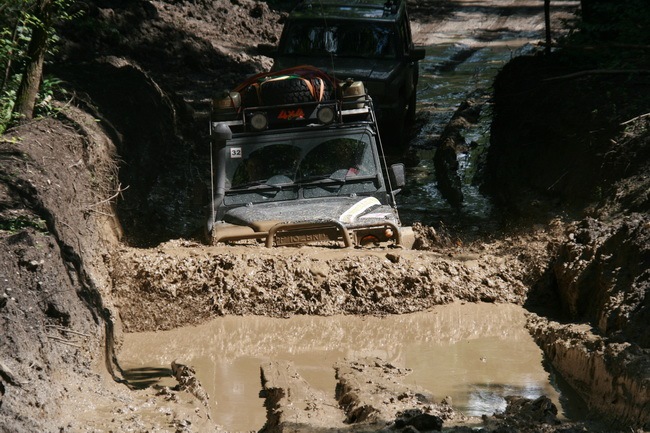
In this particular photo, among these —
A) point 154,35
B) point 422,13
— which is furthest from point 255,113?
point 422,13

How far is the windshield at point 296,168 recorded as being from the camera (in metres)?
9.91

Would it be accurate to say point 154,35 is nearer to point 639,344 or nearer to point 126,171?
point 126,171

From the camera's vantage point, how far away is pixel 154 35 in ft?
63.8

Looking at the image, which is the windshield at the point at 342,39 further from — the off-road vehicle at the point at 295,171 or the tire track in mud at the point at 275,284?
the tire track in mud at the point at 275,284

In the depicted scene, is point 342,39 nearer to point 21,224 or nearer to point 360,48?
point 360,48

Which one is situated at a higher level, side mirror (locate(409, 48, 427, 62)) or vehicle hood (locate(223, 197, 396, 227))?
side mirror (locate(409, 48, 427, 62))

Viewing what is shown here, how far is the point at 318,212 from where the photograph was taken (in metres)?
9.40

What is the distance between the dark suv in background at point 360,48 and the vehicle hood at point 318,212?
476cm

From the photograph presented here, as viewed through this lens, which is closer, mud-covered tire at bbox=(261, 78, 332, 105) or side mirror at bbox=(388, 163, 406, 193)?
side mirror at bbox=(388, 163, 406, 193)

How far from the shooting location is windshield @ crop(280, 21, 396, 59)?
1479cm

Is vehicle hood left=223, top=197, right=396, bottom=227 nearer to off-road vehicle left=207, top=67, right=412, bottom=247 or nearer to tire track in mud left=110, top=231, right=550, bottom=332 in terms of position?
off-road vehicle left=207, top=67, right=412, bottom=247

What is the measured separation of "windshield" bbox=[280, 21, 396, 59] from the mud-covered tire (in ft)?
14.4

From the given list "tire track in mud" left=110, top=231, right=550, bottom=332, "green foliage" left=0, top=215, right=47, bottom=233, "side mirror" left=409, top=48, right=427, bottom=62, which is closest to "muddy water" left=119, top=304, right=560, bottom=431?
"tire track in mud" left=110, top=231, right=550, bottom=332

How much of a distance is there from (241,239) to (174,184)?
4929mm
